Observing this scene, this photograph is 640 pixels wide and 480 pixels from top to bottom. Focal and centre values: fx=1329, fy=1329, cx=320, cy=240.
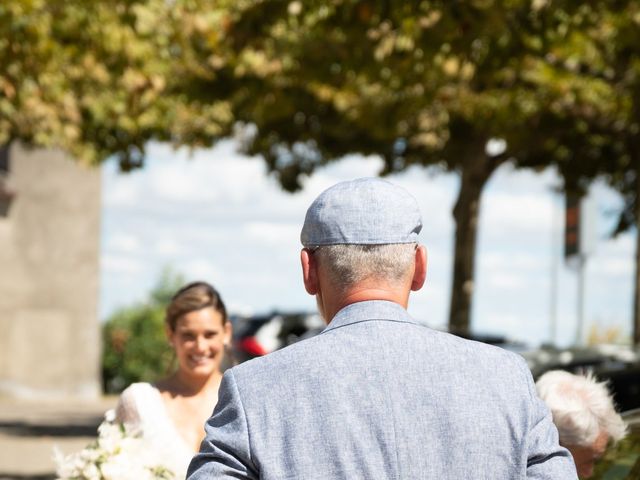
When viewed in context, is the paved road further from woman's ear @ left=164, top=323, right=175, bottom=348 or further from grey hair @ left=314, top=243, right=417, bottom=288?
grey hair @ left=314, top=243, right=417, bottom=288

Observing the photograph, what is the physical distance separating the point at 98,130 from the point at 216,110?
2204 millimetres

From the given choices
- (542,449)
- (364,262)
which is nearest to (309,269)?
(364,262)

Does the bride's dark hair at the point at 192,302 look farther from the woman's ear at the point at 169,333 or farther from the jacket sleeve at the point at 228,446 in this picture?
the jacket sleeve at the point at 228,446

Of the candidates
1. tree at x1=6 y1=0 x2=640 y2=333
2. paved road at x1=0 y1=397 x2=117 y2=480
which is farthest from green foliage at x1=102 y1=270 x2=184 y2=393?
tree at x1=6 y1=0 x2=640 y2=333

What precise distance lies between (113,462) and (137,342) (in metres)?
24.3

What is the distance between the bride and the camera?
5293mm

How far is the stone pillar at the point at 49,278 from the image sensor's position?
2702cm

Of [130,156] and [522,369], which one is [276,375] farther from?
[130,156]

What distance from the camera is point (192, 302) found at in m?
5.63

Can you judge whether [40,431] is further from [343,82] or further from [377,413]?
[377,413]

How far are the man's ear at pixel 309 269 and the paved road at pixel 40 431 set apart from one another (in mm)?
9036

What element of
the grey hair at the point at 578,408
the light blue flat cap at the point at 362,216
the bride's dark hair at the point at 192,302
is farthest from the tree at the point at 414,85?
the light blue flat cap at the point at 362,216

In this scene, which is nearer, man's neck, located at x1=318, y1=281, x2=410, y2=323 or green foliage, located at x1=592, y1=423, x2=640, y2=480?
man's neck, located at x1=318, y1=281, x2=410, y2=323

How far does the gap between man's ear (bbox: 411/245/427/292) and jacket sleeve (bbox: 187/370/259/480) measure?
17.9 inches
